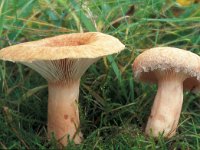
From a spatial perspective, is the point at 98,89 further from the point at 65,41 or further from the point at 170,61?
the point at 170,61

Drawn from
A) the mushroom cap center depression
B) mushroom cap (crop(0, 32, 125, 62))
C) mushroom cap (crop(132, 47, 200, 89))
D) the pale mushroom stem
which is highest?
mushroom cap (crop(0, 32, 125, 62))

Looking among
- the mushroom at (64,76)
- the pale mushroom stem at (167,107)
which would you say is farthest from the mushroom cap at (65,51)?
the pale mushroom stem at (167,107)

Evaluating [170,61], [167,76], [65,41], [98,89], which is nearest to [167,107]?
[167,76]

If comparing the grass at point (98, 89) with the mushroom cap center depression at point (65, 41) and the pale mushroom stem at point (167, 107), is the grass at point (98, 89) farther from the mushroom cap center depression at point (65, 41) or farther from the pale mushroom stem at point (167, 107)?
the mushroom cap center depression at point (65, 41)

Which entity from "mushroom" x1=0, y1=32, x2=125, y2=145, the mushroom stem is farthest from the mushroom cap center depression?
the mushroom stem

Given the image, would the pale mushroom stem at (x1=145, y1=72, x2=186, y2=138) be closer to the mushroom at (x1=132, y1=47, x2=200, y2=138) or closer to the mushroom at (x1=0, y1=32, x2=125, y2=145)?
the mushroom at (x1=132, y1=47, x2=200, y2=138)

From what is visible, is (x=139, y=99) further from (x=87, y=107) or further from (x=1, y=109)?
(x=1, y=109)

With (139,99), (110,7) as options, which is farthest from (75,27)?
(139,99)
